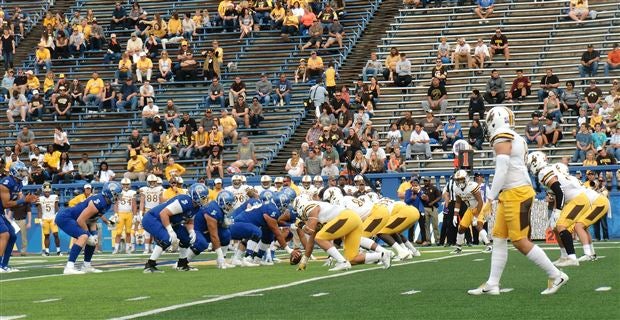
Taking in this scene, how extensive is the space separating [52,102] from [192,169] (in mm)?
6216

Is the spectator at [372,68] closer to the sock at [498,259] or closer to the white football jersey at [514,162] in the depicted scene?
the white football jersey at [514,162]

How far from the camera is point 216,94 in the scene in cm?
3619

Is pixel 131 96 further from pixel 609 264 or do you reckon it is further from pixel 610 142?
pixel 609 264

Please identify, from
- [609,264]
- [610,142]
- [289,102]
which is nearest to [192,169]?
[289,102]

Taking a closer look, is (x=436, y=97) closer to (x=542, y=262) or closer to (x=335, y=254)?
(x=335, y=254)

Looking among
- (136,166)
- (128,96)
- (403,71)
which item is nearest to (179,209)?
(136,166)

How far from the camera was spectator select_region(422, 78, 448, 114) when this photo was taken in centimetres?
3375

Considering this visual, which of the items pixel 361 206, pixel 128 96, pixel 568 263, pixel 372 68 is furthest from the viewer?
pixel 128 96

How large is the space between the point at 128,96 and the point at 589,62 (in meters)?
13.3

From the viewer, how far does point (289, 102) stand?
36.1 m

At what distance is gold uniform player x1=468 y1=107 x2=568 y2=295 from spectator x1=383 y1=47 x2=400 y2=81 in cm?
2191

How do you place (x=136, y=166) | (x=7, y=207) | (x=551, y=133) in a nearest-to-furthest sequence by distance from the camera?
1. (x=7, y=207)
2. (x=551, y=133)
3. (x=136, y=166)

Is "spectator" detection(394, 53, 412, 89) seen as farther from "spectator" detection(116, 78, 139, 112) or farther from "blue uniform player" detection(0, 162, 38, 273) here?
"blue uniform player" detection(0, 162, 38, 273)

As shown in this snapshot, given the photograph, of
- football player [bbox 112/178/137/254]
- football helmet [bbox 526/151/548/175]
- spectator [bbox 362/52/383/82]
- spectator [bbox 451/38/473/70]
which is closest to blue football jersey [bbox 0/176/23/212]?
football player [bbox 112/178/137/254]
